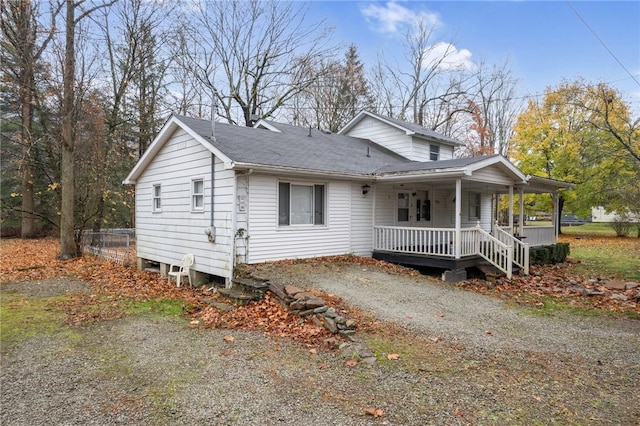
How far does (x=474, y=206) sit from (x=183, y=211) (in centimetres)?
1259

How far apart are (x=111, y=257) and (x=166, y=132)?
6515 mm

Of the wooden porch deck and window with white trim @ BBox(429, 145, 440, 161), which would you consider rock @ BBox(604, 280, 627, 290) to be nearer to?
the wooden porch deck

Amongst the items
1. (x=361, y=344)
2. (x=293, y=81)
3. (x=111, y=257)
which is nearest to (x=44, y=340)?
(x=361, y=344)

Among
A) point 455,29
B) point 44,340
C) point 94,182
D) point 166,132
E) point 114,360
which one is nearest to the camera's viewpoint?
point 114,360

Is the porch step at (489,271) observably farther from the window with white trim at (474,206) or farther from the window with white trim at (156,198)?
the window with white trim at (156,198)

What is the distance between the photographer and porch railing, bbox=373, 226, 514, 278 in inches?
424

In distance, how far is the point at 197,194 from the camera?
10.5 meters

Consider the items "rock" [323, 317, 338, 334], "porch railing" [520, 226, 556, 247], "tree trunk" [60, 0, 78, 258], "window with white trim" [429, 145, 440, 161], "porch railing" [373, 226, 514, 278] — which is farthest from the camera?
"window with white trim" [429, 145, 440, 161]

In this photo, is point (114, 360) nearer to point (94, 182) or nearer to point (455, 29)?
point (94, 182)

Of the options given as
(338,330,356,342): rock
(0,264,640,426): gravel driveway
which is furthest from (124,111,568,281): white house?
(338,330,356,342): rock

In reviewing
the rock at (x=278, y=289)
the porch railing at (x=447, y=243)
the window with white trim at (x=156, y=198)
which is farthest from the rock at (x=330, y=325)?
the window with white trim at (x=156, y=198)

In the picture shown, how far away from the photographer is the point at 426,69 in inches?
1243

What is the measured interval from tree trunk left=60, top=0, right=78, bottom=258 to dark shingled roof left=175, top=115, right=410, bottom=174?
673cm

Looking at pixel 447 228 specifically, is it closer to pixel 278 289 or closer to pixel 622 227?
pixel 278 289
